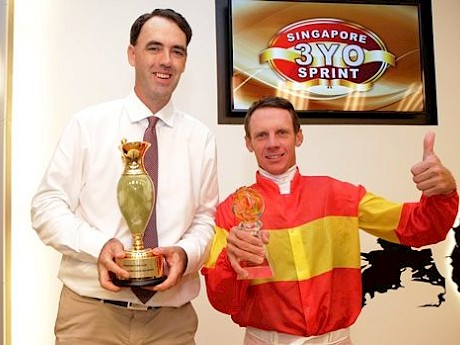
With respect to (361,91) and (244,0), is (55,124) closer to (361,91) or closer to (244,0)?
(244,0)

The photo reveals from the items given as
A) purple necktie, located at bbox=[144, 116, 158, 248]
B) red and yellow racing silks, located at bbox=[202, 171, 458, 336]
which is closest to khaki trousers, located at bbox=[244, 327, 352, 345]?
red and yellow racing silks, located at bbox=[202, 171, 458, 336]

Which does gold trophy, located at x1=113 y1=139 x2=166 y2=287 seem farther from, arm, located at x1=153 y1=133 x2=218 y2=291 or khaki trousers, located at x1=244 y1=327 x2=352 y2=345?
khaki trousers, located at x1=244 y1=327 x2=352 y2=345

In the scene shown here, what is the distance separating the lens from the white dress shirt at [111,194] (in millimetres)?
1513

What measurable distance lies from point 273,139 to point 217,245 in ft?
1.17

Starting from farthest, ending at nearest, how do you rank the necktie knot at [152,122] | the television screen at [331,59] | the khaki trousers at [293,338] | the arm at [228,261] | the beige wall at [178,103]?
the television screen at [331,59], the beige wall at [178,103], the necktie knot at [152,122], the khaki trousers at [293,338], the arm at [228,261]

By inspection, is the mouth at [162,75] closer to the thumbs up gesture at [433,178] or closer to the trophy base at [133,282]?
the trophy base at [133,282]

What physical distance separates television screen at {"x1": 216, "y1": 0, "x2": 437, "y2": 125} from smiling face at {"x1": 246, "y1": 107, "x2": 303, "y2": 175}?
85 centimetres

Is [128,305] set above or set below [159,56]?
below

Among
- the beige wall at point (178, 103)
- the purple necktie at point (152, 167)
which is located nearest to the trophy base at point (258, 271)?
the purple necktie at point (152, 167)

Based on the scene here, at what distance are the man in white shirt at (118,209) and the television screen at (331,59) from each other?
80 centimetres

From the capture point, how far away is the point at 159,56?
1.61 meters

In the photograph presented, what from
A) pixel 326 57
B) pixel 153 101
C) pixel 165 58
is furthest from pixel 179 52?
pixel 326 57

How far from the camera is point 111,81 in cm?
238

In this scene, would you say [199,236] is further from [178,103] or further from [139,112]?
[178,103]
